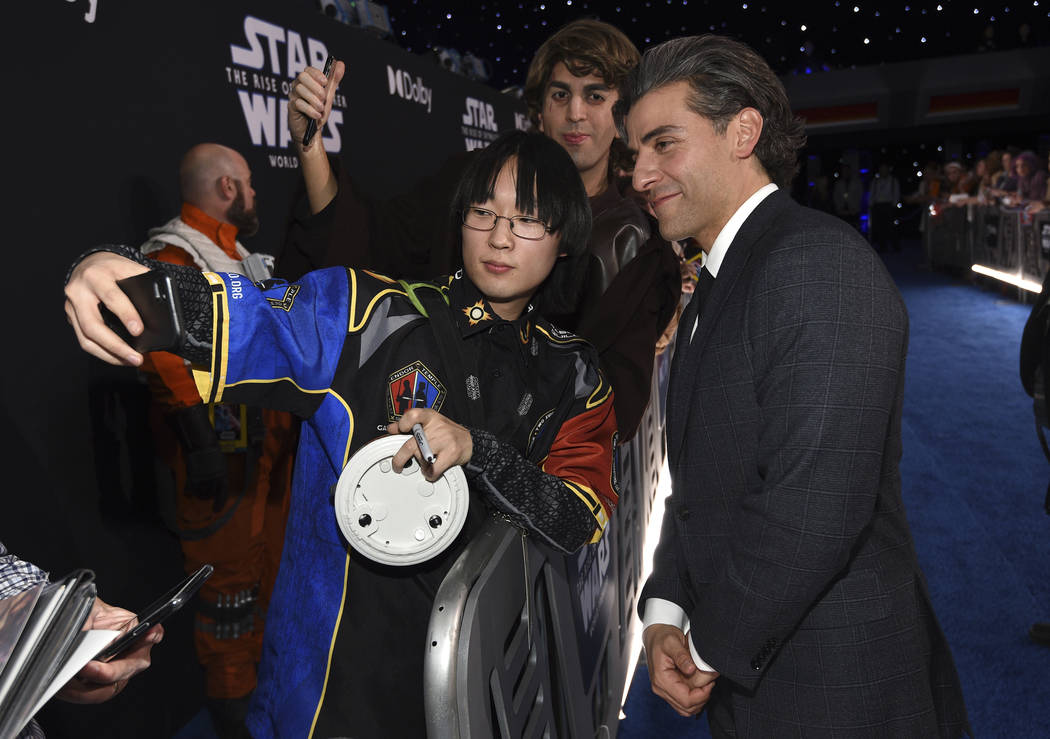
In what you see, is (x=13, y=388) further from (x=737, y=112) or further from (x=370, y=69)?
(x=370, y=69)

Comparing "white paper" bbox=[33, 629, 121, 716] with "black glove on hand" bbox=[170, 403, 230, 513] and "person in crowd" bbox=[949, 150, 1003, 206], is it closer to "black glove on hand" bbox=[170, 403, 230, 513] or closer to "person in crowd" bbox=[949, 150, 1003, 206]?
"black glove on hand" bbox=[170, 403, 230, 513]

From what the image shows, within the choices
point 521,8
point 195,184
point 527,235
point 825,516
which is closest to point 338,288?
point 527,235

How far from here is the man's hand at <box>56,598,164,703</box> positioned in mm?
1030

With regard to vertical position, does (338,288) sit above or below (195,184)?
below

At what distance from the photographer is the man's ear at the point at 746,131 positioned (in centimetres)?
130

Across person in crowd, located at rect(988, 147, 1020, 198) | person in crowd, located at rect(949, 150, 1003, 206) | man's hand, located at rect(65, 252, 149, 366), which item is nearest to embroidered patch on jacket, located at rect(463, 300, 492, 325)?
man's hand, located at rect(65, 252, 149, 366)

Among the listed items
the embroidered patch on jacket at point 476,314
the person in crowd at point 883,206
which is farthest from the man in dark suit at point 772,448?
the person in crowd at point 883,206

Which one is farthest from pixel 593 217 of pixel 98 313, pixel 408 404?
pixel 98 313

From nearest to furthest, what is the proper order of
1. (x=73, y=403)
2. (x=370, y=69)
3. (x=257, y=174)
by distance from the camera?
1. (x=73, y=403)
2. (x=257, y=174)
3. (x=370, y=69)

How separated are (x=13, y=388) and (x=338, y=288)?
1.68m

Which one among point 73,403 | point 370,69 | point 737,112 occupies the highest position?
point 370,69

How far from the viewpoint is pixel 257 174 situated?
3.71 m

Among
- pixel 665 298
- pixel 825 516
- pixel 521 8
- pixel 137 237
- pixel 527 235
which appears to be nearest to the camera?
pixel 825 516

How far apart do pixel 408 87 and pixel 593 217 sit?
4.21 meters
